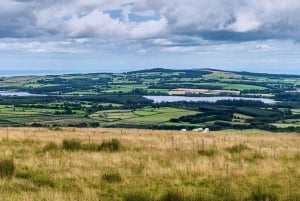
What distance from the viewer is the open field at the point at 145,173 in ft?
38.5

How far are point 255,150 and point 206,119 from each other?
319 feet

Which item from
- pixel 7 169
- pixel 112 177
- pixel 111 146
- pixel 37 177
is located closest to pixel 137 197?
pixel 112 177

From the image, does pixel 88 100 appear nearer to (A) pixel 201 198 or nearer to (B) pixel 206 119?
(B) pixel 206 119

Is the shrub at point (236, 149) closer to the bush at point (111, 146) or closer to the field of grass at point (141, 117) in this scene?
the bush at point (111, 146)

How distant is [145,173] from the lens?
14.9m

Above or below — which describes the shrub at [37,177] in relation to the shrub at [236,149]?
above

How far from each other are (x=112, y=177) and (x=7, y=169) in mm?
3682

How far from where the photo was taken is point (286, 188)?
12953mm

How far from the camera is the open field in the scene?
11750 millimetres

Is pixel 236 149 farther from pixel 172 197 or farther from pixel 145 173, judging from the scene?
pixel 172 197

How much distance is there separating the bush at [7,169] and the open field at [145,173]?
3 centimetres

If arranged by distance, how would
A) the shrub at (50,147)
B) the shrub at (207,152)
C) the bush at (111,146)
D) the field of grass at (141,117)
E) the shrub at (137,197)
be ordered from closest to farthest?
the shrub at (137,197) → the shrub at (207,152) → the shrub at (50,147) → the bush at (111,146) → the field of grass at (141,117)

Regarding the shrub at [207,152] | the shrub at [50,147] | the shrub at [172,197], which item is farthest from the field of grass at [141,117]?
the shrub at [172,197]

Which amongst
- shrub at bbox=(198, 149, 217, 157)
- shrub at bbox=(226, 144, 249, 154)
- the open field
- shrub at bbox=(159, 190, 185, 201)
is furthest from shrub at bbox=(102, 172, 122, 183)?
shrub at bbox=(226, 144, 249, 154)
